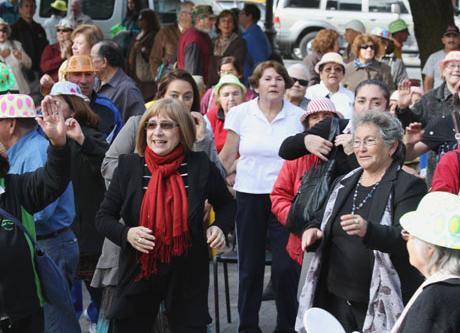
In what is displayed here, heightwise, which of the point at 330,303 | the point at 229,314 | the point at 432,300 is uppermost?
the point at 432,300

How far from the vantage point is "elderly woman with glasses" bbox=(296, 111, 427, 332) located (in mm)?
5957

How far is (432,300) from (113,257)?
8.99ft

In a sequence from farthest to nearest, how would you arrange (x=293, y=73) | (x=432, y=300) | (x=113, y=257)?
(x=293, y=73)
(x=113, y=257)
(x=432, y=300)

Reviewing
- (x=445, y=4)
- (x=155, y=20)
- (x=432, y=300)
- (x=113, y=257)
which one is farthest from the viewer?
(x=155, y=20)

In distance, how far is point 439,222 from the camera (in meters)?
4.46

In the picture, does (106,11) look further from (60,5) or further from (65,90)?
(65,90)

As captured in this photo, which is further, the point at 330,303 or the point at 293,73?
the point at 293,73

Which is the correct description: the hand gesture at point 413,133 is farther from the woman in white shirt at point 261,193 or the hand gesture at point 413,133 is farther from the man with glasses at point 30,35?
the man with glasses at point 30,35

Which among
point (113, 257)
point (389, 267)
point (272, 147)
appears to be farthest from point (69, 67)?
point (389, 267)

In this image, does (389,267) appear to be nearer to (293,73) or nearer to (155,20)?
(293,73)

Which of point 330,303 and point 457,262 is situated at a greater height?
point 457,262

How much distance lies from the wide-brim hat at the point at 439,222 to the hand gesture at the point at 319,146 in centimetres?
217

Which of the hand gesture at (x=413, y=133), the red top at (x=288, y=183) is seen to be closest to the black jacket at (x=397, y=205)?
the red top at (x=288, y=183)

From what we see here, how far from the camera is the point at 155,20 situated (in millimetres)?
16031
